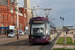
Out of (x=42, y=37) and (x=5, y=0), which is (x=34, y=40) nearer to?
(x=42, y=37)

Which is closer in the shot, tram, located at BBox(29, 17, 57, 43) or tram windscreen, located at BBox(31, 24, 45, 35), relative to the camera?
tram, located at BBox(29, 17, 57, 43)

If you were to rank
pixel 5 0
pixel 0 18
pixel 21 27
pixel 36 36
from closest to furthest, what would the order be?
pixel 36 36, pixel 0 18, pixel 5 0, pixel 21 27

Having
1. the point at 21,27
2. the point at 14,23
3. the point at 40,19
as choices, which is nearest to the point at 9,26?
the point at 14,23

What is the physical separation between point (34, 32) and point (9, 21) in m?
57.5

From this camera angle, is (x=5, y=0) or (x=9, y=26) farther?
(x=5, y=0)

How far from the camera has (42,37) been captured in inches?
742

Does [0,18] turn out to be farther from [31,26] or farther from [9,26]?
[31,26]

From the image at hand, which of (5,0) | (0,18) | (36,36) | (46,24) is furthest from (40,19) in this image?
(5,0)

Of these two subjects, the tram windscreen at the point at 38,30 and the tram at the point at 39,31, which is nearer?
the tram at the point at 39,31

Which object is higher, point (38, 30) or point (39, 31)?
point (38, 30)

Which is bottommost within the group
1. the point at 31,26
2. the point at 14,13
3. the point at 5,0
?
the point at 31,26

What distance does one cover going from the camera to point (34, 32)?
62.3ft

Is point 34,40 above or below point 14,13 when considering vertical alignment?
below

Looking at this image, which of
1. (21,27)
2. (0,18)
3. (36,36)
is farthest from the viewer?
(21,27)
